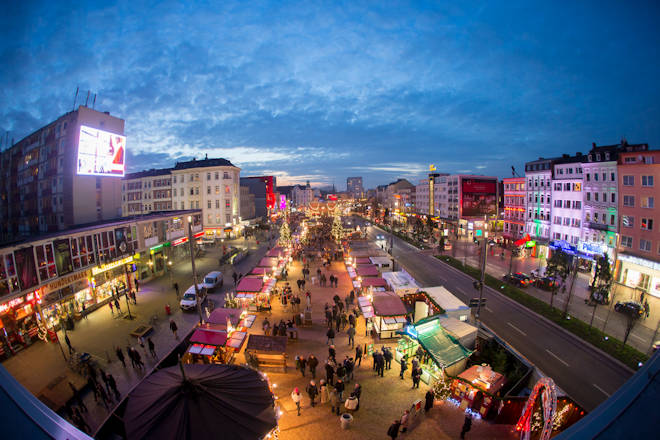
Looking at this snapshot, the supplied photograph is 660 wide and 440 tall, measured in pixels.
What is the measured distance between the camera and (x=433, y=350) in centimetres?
1238

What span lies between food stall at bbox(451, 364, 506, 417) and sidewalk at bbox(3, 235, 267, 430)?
15165mm

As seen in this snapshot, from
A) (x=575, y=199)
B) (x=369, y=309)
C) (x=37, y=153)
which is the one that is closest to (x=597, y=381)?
(x=369, y=309)

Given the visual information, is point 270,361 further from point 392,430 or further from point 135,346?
point 135,346

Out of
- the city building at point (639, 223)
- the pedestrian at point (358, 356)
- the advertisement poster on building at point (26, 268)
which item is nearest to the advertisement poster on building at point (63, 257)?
the advertisement poster on building at point (26, 268)

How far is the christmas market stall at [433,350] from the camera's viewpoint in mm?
12133

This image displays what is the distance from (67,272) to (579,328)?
1412 inches

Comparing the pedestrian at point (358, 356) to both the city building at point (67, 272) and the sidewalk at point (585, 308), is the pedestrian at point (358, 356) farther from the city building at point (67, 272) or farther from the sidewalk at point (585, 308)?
the sidewalk at point (585, 308)

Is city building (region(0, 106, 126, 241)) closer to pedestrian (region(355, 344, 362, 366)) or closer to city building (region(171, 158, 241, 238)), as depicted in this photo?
city building (region(171, 158, 241, 238))

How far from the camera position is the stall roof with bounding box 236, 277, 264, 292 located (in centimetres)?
1969

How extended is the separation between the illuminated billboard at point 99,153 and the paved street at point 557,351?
37.0 m

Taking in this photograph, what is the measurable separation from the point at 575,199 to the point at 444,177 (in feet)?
99.4

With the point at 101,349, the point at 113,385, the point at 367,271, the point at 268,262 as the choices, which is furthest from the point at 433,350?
the point at 101,349

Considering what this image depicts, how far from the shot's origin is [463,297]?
75.7ft

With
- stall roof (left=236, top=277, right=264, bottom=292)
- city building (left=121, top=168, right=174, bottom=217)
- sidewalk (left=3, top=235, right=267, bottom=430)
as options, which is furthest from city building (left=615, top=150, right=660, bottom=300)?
city building (left=121, top=168, right=174, bottom=217)
